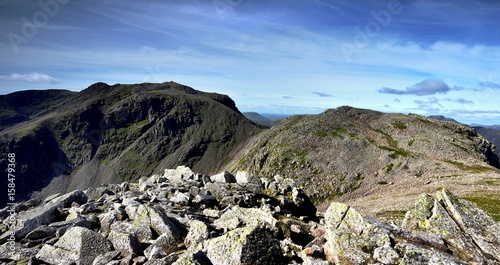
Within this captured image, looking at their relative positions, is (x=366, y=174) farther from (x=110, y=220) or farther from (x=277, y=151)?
(x=110, y=220)

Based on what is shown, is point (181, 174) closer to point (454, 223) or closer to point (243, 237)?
point (243, 237)

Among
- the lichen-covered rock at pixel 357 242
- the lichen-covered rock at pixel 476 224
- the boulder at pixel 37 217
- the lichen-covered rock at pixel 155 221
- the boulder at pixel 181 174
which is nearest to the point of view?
the lichen-covered rock at pixel 357 242

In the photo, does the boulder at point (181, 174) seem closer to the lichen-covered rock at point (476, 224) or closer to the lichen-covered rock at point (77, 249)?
the lichen-covered rock at point (77, 249)

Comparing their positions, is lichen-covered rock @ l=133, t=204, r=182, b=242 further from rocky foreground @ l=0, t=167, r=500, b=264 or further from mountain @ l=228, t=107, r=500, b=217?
mountain @ l=228, t=107, r=500, b=217

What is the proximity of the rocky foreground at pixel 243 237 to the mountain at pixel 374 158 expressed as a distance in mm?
66234

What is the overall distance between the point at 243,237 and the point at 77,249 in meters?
10.3

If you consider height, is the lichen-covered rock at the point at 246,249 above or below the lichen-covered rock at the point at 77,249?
above

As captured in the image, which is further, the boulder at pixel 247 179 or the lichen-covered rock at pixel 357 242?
the boulder at pixel 247 179

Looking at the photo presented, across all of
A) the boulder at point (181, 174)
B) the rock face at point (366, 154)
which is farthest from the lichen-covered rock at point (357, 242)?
the rock face at point (366, 154)

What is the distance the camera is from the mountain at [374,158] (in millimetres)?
99250

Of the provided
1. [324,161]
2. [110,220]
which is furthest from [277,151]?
[110,220]

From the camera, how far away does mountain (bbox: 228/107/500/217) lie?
99250 mm

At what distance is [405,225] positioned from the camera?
18484 mm

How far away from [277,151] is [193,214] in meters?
123
